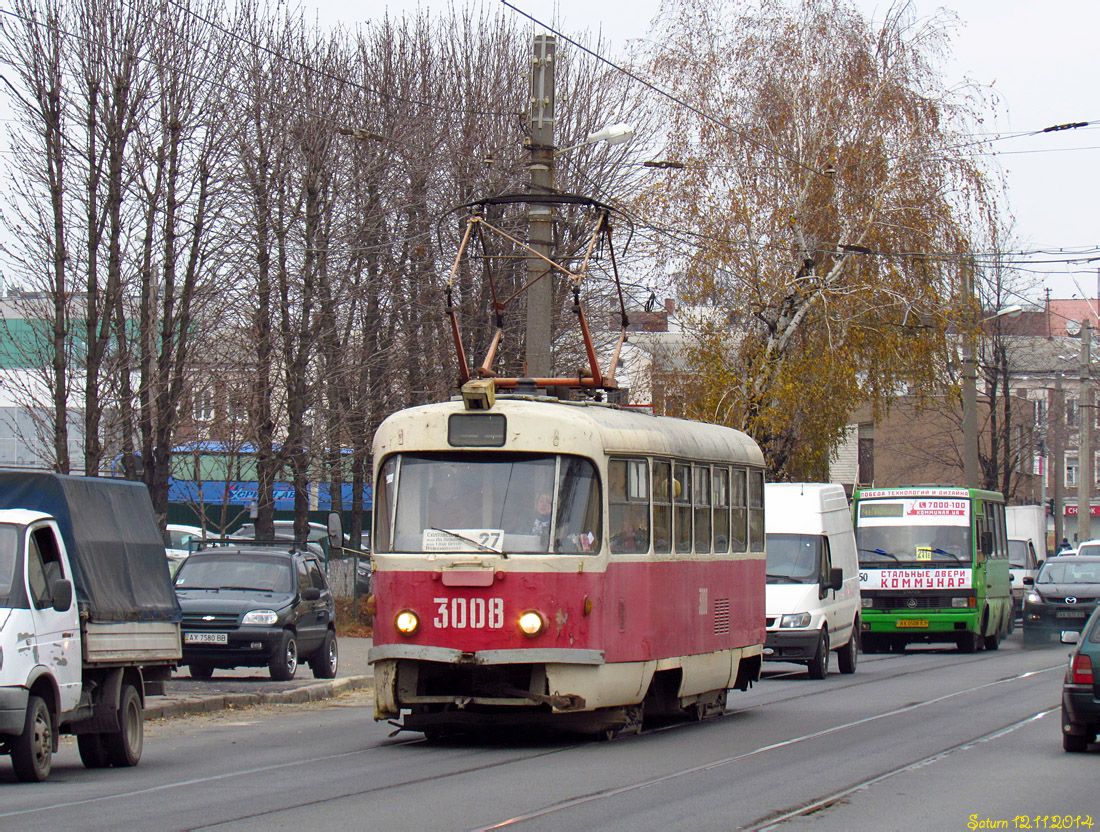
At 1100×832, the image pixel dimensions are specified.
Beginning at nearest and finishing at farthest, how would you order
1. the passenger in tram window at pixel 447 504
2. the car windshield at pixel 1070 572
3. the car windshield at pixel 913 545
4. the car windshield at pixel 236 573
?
the passenger in tram window at pixel 447 504
the car windshield at pixel 236 573
the car windshield at pixel 913 545
the car windshield at pixel 1070 572

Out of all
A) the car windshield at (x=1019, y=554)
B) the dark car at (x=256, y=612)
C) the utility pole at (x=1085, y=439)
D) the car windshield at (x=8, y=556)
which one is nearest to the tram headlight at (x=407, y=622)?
the car windshield at (x=8, y=556)

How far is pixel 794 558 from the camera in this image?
2320cm

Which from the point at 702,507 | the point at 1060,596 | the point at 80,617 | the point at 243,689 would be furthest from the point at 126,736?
the point at 1060,596

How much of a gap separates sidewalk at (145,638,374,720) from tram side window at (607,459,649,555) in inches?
225

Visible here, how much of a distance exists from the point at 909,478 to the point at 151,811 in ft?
225

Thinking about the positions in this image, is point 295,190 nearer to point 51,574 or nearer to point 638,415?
point 638,415

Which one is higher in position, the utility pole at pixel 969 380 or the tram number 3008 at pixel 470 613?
the utility pole at pixel 969 380

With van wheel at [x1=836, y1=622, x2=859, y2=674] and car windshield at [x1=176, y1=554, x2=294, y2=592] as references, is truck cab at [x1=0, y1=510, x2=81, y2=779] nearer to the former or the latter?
car windshield at [x1=176, y1=554, x2=294, y2=592]

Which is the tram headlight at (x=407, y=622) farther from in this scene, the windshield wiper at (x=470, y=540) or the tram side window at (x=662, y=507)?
the tram side window at (x=662, y=507)

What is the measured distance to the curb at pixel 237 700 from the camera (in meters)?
16.8

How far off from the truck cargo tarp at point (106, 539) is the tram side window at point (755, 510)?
6271 mm

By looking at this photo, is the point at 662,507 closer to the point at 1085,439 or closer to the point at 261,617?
the point at 261,617

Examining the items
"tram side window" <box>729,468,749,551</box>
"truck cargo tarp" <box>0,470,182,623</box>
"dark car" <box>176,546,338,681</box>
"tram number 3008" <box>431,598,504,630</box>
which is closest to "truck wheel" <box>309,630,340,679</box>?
"dark car" <box>176,546,338,681</box>

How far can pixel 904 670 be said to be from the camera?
24672 mm
